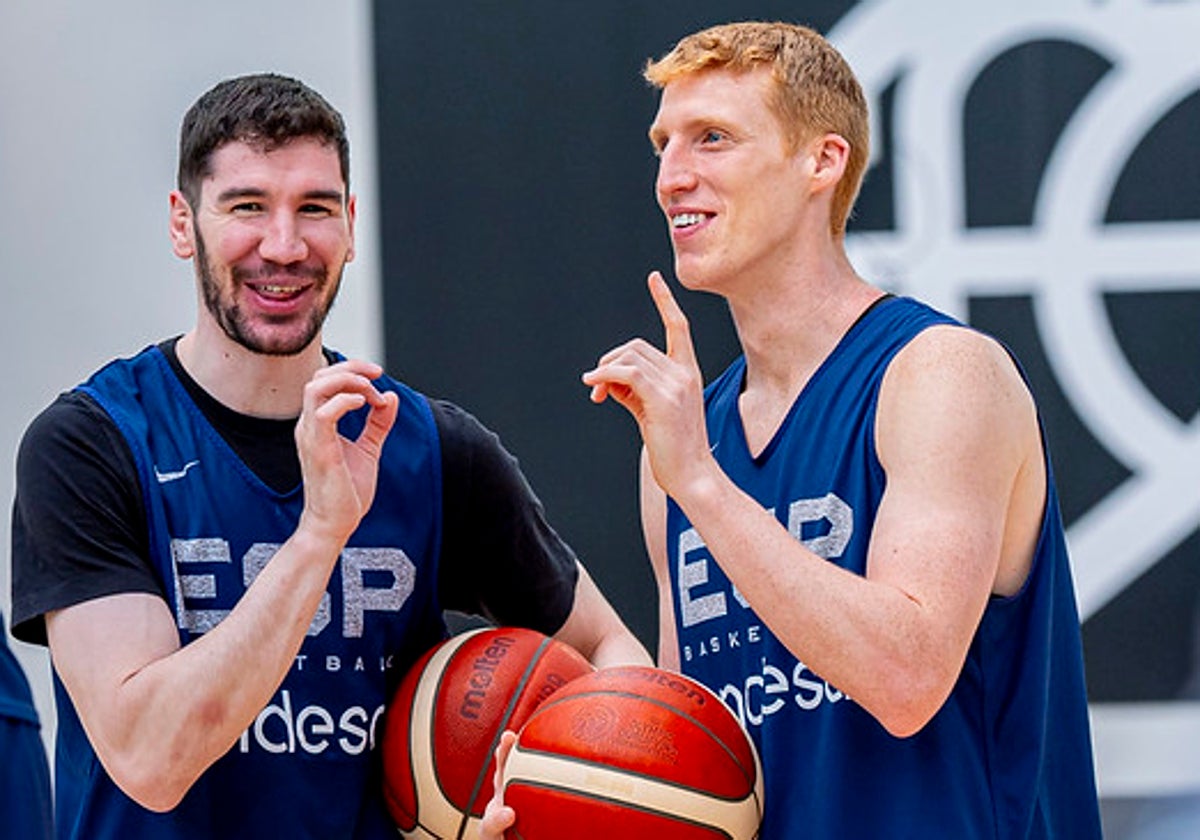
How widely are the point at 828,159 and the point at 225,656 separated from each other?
1.21 meters

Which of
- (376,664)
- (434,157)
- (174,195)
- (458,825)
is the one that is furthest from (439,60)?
(458,825)

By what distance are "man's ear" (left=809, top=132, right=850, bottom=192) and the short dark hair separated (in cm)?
83

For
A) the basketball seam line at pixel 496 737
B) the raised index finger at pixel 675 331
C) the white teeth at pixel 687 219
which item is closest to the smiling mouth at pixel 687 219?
the white teeth at pixel 687 219

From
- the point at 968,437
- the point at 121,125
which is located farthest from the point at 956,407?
the point at 121,125

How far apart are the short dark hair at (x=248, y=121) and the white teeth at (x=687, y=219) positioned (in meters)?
0.64

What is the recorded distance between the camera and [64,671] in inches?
111

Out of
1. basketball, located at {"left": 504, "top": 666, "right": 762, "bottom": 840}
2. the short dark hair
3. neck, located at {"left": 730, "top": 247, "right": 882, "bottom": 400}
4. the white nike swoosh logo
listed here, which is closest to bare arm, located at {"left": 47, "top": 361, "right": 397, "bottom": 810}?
the white nike swoosh logo

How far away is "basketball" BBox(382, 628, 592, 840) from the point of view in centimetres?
285

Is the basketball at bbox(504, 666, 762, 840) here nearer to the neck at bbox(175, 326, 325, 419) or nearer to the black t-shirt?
the black t-shirt

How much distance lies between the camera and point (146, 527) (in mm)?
2918

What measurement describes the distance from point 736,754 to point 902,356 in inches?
24.5

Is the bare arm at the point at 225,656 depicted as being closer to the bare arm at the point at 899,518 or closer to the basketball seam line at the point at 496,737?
the basketball seam line at the point at 496,737

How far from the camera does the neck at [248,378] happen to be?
120 inches

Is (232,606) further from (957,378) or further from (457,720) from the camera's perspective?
(957,378)
